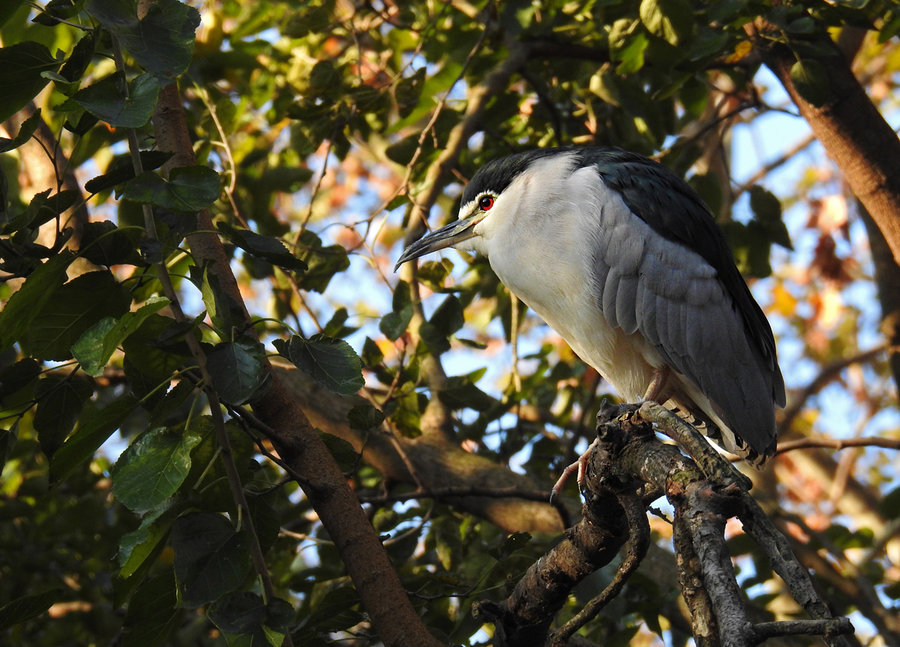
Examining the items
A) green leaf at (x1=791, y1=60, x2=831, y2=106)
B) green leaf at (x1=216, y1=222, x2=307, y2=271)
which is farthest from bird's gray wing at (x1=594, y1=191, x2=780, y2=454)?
green leaf at (x1=216, y1=222, x2=307, y2=271)

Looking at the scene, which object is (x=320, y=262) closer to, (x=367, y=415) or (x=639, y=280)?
(x=367, y=415)

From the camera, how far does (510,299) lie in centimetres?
390

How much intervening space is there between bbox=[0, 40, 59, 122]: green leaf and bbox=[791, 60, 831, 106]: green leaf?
230 centimetres

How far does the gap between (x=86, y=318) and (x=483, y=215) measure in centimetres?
183

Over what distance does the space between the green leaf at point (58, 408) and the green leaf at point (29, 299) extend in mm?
360

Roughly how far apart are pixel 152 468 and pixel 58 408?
21.2 inches

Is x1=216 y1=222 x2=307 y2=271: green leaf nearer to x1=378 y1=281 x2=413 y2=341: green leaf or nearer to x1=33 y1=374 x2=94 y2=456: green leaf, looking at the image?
x1=33 y1=374 x2=94 y2=456: green leaf

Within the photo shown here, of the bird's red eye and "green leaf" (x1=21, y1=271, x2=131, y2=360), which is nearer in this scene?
"green leaf" (x1=21, y1=271, x2=131, y2=360)

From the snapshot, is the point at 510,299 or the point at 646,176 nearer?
the point at 646,176

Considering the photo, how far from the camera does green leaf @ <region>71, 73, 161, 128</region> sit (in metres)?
1.65

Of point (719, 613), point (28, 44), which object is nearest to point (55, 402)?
point (28, 44)

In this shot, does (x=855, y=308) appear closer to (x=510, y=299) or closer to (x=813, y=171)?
(x=813, y=171)

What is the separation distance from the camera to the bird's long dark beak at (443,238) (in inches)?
136

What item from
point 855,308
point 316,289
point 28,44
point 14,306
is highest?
point 855,308
